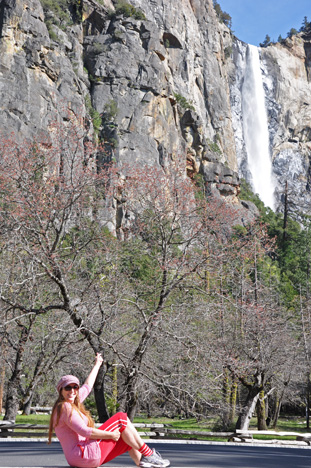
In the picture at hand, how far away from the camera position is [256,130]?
98562 millimetres

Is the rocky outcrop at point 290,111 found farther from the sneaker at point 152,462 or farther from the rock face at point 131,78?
the sneaker at point 152,462

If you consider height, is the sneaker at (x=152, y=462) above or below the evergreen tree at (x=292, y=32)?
below

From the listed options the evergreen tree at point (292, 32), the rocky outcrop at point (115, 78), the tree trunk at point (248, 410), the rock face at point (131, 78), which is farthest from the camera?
the evergreen tree at point (292, 32)

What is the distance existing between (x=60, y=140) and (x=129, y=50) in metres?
52.5

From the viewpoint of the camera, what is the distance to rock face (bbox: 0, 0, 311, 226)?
159 feet

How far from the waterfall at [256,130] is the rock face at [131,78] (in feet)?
12.0

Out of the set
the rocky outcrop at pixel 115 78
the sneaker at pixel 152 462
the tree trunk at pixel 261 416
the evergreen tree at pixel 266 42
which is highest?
the evergreen tree at pixel 266 42

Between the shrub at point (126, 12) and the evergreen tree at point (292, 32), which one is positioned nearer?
the shrub at point (126, 12)

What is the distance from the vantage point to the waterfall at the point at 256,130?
93938 mm

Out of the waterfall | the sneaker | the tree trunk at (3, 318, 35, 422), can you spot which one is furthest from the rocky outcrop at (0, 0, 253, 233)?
the sneaker

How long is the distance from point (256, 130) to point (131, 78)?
44.8 m

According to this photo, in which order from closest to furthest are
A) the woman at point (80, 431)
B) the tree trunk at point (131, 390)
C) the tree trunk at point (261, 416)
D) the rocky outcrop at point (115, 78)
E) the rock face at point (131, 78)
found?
the woman at point (80, 431)
the tree trunk at point (131, 390)
the tree trunk at point (261, 416)
the rocky outcrop at point (115, 78)
the rock face at point (131, 78)

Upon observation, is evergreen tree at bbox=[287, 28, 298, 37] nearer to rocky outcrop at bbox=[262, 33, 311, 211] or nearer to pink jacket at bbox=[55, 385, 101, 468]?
rocky outcrop at bbox=[262, 33, 311, 211]

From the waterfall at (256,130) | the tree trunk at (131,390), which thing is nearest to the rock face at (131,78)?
the waterfall at (256,130)
